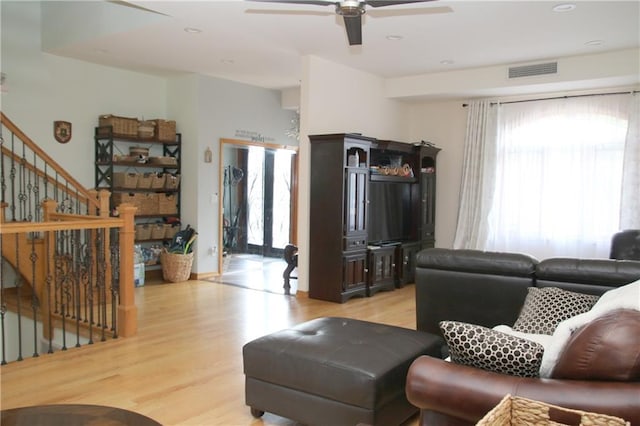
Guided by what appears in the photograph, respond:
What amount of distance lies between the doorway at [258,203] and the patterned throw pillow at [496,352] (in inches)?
297

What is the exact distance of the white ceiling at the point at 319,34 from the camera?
14.7ft

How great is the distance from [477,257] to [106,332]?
10.1 ft

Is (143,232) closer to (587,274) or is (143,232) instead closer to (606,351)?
(587,274)

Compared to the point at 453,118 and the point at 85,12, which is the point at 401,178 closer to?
the point at 453,118

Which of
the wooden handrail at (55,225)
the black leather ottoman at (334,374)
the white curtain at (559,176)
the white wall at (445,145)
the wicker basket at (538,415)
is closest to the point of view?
the wicker basket at (538,415)

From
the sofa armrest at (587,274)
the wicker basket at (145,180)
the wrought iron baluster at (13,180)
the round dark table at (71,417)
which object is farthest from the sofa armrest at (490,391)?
the wicker basket at (145,180)

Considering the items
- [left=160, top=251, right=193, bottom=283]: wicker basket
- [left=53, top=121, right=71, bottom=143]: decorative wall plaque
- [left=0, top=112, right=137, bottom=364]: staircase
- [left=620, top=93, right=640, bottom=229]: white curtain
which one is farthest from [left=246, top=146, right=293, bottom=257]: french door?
[left=620, top=93, right=640, bottom=229]: white curtain

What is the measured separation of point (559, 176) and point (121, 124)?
5550mm

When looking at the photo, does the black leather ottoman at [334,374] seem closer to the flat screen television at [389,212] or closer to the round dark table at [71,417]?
the round dark table at [71,417]

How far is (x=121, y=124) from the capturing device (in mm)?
6676

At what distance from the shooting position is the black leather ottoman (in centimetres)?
248

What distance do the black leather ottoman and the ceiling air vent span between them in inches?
173

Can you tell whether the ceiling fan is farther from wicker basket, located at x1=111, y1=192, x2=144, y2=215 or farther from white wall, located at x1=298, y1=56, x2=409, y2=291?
wicker basket, located at x1=111, y1=192, x2=144, y2=215

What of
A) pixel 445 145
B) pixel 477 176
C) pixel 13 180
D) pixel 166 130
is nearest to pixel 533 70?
pixel 477 176
